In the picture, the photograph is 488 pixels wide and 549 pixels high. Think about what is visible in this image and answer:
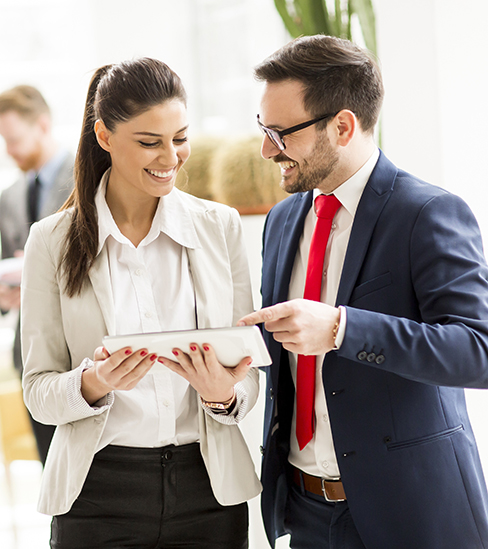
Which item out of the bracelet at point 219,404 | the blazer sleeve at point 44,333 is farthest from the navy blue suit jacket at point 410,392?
the blazer sleeve at point 44,333

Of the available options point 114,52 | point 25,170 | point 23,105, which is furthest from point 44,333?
point 114,52

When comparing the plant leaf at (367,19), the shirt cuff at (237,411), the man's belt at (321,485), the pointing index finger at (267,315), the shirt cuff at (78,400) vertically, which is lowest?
the man's belt at (321,485)

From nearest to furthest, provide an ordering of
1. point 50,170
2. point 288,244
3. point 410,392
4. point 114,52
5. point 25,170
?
point 410,392, point 288,244, point 50,170, point 25,170, point 114,52

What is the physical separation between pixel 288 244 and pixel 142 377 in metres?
0.51

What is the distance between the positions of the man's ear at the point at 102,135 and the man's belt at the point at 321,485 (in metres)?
0.96

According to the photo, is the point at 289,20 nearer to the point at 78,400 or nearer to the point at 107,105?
the point at 107,105

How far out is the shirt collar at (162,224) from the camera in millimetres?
1552

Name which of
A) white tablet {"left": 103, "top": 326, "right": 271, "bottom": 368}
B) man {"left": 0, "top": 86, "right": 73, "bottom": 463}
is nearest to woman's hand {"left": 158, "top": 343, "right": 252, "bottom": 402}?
white tablet {"left": 103, "top": 326, "right": 271, "bottom": 368}

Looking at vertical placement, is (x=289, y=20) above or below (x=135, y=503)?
above

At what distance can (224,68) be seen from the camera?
4.30 meters

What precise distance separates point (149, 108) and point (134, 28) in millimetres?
2930

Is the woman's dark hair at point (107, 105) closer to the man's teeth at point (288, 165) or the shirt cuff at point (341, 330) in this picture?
the man's teeth at point (288, 165)

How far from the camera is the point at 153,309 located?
5.01ft

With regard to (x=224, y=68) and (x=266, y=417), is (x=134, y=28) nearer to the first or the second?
(x=224, y=68)
